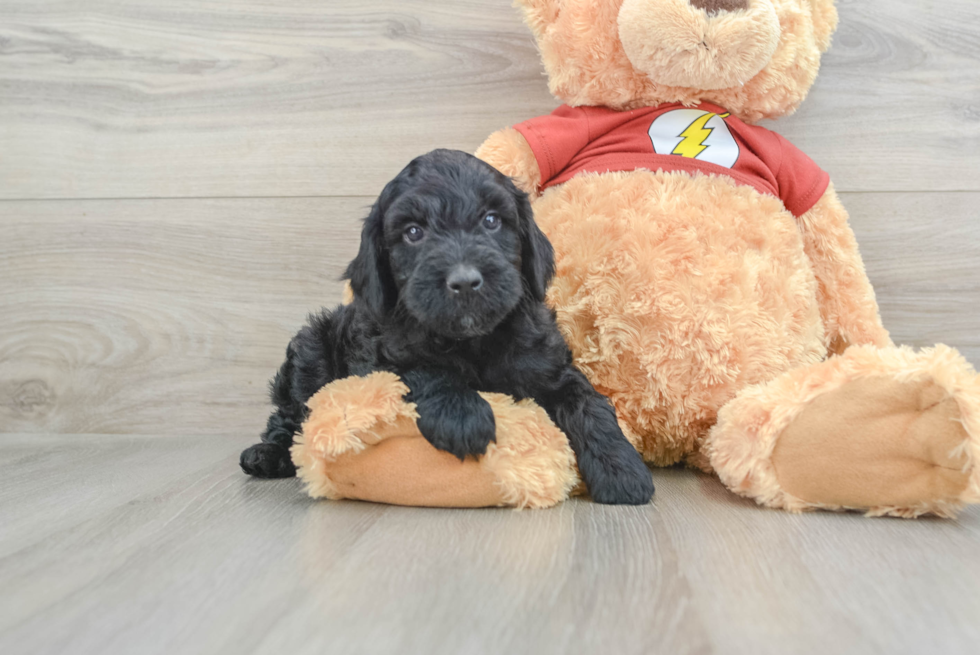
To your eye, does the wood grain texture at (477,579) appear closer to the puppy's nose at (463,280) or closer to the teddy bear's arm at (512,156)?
the puppy's nose at (463,280)

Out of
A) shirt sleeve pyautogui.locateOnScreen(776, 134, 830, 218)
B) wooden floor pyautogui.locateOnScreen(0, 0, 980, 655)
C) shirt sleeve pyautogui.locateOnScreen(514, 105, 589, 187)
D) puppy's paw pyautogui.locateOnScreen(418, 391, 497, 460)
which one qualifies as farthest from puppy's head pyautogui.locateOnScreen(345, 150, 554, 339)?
shirt sleeve pyautogui.locateOnScreen(776, 134, 830, 218)

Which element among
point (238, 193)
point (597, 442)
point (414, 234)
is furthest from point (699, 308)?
point (238, 193)

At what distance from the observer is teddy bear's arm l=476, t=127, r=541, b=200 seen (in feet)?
4.63

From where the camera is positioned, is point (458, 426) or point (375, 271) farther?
point (375, 271)

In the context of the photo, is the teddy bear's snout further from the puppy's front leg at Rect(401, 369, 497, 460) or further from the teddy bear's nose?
the puppy's front leg at Rect(401, 369, 497, 460)

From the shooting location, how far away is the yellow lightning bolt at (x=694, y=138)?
1.38m

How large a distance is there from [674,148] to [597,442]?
2.06 feet

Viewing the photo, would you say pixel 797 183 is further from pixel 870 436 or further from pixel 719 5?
pixel 870 436

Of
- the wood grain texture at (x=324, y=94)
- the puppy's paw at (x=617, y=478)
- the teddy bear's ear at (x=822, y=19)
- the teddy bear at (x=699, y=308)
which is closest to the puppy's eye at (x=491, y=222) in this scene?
the teddy bear at (x=699, y=308)

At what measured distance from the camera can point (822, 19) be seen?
55.4 inches

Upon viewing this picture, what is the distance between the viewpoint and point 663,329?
4.10 ft

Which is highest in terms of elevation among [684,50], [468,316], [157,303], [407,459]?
[684,50]

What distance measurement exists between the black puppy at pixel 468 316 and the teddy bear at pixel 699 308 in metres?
0.05

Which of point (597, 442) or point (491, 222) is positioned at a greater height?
point (491, 222)
